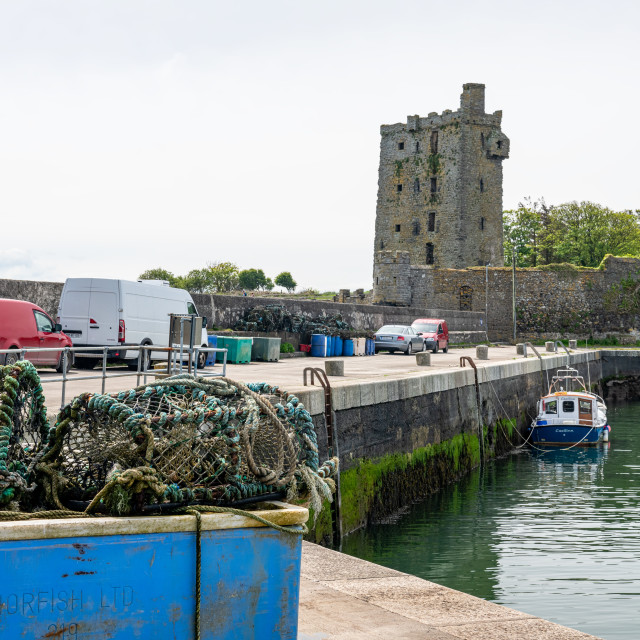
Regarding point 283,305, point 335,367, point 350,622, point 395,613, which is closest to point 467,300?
point 283,305

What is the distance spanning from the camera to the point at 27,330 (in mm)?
14727

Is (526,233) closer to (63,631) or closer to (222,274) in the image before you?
(222,274)

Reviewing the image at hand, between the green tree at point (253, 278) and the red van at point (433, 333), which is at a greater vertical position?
the green tree at point (253, 278)

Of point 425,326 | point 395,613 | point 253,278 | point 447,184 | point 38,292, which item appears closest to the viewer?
point 395,613

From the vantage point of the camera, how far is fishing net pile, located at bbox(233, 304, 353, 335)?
2583 cm

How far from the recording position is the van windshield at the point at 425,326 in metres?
36.0

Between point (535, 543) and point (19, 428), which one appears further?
point (535, 543)

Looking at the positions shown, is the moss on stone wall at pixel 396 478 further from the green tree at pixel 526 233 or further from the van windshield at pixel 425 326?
the green tree at pixel 526 233

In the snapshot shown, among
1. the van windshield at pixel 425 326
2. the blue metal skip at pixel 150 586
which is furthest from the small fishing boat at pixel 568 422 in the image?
the blue metal skip at pixel 150 586

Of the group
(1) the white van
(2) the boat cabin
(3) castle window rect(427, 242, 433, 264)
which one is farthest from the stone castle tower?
(1) the white van

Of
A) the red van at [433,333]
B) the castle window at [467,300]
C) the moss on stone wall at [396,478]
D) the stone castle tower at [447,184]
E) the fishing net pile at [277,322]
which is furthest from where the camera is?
the stone castle tower at [447,184]

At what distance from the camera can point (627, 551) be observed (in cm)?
1211

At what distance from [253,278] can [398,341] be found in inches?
4245

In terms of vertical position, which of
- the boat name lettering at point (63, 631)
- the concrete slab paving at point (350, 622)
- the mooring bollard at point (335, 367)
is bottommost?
the concrete slab paving at point (350, 622)
